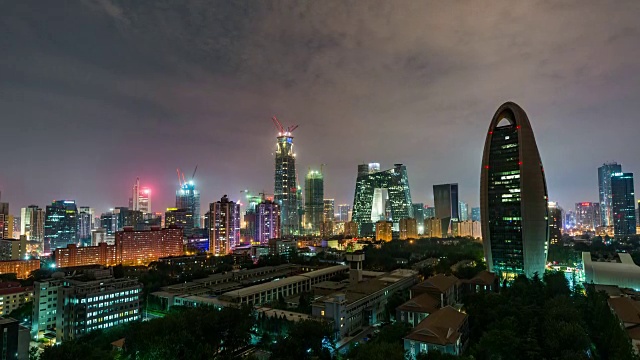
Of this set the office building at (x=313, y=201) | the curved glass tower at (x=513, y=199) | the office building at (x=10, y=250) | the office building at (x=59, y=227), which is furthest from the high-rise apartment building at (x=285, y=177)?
the curved glass tower at (x=513, y=199)

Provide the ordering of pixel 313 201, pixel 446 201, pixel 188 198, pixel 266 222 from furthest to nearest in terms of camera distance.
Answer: pixel 313 201
pixel 188 198
pixel 446 201
pixel 266 222

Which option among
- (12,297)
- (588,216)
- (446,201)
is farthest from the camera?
(588,216)

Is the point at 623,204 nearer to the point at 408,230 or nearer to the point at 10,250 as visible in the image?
the point at 408,230

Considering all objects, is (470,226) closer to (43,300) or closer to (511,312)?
(511,312)

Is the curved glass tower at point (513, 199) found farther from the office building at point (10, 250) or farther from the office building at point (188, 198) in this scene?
the office building at point (188, 198)

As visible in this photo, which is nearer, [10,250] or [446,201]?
[10,250]

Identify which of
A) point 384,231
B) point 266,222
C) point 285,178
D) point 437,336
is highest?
point 285,178

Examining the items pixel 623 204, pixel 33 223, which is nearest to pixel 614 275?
pixel 623 204

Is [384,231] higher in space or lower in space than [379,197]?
lower
